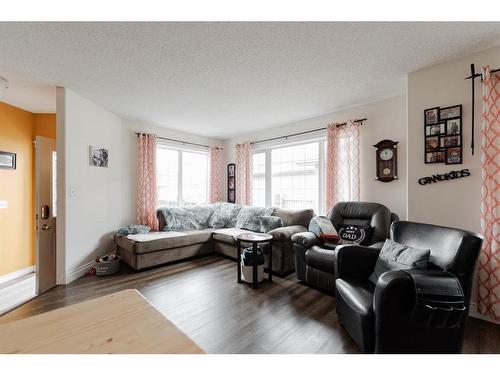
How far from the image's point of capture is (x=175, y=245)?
345 centimetres

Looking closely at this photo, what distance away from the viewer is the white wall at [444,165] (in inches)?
79.9

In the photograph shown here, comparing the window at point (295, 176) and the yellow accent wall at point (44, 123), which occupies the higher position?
the yellow accent wall at point (44, 123)

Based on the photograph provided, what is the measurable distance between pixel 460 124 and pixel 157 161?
448cm

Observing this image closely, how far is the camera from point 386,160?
3.04m

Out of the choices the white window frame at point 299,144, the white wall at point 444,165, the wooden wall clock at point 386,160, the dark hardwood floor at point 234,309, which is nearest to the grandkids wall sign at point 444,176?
the white wall at point 444,165

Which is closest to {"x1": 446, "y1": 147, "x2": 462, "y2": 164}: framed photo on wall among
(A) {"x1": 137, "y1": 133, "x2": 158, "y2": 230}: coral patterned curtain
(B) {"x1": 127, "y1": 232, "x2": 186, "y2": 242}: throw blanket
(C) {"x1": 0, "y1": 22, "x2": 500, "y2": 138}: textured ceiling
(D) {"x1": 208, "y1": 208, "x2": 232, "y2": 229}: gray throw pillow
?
(C) {"x1": 0, "y1": 22, "x2": 500, "y2": 138}: textured ceiling

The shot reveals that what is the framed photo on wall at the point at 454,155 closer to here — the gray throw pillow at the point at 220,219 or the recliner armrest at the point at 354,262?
the recliner armrest at the point at 354,262

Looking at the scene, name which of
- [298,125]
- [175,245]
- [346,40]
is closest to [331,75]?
[346,40]

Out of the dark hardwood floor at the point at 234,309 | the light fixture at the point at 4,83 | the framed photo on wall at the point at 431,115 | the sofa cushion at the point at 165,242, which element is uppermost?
the light fixture at the point at 4,83

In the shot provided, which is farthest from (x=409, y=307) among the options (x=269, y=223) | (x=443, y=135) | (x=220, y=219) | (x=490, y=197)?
(x=220, y=219)

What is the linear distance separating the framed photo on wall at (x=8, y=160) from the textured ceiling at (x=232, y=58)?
1451 mm

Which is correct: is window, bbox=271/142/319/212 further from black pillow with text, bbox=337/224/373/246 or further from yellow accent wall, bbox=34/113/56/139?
yellow accent wall, bbox=34/113/56/139

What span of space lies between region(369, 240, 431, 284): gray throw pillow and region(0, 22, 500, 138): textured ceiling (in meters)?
1.69
